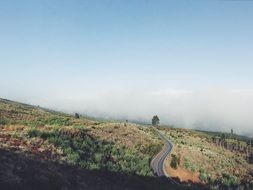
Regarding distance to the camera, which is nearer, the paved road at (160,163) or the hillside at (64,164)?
the hillside at (64,164)

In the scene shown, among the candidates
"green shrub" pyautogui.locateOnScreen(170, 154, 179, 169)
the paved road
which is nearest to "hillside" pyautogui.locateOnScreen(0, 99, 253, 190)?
"green shrub" pyautogui.locateOnScreen(170, 154, 179, 169)

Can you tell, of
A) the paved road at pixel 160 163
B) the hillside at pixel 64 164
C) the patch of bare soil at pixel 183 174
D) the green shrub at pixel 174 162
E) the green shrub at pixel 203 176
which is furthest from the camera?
the green shrub at pixel 174 162

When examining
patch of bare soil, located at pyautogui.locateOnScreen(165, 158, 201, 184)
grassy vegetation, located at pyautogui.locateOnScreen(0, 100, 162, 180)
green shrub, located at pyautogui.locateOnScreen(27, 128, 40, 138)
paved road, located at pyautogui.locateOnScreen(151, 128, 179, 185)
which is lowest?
patch of bare soil, located at pyautogui.locateOnScreen(165, 158, 201, 184)

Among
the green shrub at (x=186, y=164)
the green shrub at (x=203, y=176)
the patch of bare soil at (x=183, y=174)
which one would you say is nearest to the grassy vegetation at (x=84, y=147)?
the patch of bare soil at (x=183, y=174)

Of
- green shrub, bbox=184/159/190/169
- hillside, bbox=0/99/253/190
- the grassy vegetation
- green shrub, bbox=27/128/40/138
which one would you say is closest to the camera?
hillside, bbox=0/99/253/190

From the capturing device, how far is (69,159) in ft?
129

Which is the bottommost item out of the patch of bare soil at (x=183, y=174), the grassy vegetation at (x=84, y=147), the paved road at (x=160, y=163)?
the patch of bare soil at (x=183, y=174)

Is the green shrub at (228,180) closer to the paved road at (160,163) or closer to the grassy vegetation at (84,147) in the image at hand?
the paved road at (160,163)

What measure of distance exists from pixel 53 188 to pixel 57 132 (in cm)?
2560

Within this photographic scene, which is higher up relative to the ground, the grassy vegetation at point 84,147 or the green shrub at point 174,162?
the grassy vegetation at point 84,147

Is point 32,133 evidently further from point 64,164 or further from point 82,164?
point 64,164

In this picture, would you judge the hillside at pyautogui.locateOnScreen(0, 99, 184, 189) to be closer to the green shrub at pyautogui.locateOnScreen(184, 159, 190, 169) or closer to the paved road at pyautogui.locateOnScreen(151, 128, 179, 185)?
the paved road at pyautogui.locateOnScreen(151, 128, 179, 185)

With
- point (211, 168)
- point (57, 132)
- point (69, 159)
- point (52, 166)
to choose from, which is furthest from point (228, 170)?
point (52, 166)

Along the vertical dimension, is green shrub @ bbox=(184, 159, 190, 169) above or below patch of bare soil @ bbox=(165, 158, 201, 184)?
above
